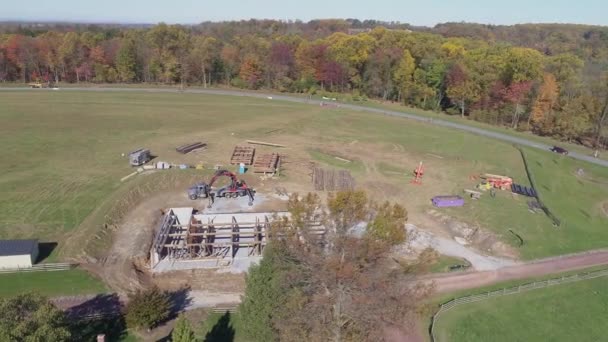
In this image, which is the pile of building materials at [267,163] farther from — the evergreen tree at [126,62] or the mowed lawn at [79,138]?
the evergreen tree at [126,62]

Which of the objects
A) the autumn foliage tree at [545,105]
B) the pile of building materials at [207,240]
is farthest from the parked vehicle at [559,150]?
the pile of building materials at [207,240]

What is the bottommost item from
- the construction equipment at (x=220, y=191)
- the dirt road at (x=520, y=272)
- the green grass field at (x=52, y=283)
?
the green grass field at (x=52, y=283)

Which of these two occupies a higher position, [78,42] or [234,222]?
[78,42]

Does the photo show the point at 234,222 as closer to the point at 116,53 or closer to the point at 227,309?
the point at 227,309

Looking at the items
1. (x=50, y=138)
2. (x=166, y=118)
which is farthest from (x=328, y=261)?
(x=166, y=118)

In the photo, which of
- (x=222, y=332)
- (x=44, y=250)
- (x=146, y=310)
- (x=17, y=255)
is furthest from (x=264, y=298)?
(x=44, y=250)

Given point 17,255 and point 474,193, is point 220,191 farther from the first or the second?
point 474,193

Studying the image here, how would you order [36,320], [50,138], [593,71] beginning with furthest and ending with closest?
[593,71] < [50,138] < [36,320]
